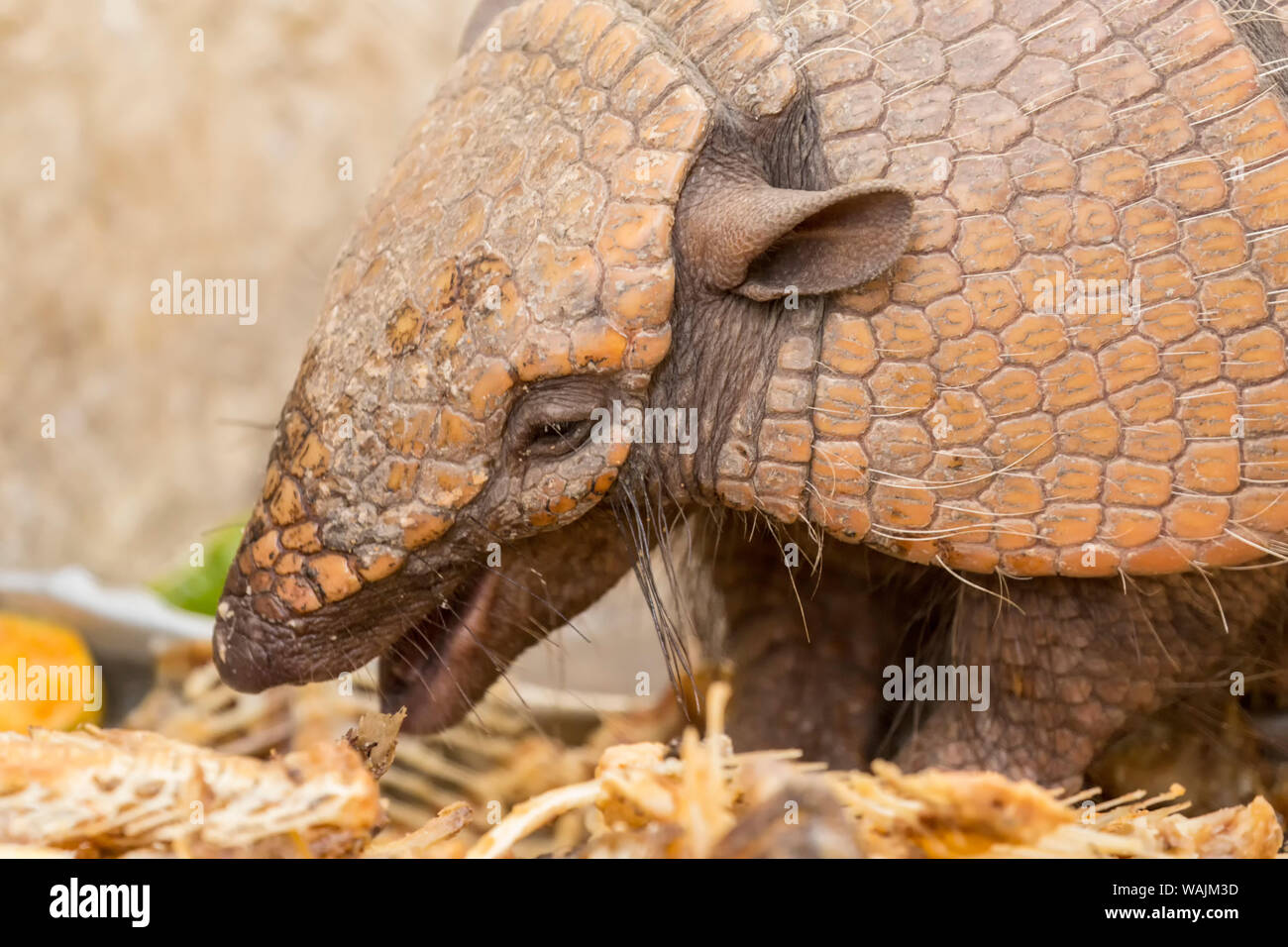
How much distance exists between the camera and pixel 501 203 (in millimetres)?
2051

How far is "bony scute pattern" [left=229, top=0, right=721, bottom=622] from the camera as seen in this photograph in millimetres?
1965

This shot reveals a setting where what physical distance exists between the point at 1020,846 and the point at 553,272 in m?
1.03

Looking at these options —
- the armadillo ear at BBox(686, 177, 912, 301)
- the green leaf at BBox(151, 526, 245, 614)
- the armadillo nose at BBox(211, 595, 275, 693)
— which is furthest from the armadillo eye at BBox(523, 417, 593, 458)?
the green leaf at BBox(151, 526, 245, 614)

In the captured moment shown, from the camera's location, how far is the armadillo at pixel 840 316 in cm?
196

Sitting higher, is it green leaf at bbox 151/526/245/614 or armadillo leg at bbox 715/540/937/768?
green leaf at bbox 151/526/245/614

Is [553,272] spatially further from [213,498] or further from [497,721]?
[213,498]

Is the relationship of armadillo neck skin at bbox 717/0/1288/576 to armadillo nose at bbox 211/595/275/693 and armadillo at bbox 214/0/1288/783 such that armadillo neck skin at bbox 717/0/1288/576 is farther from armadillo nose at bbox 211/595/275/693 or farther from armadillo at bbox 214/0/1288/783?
armadillo nose at bbox 211/595/275/693

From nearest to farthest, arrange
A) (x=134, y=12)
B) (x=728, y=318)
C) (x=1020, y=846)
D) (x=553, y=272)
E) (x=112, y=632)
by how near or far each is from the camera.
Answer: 1. (x=1020, y=846)
2. (x=553, y=272)
3. (x=728, y=318)
4. (x=112, y=632)
5. (x=134, y=12)

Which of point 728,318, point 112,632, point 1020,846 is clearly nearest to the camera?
point 1020,846

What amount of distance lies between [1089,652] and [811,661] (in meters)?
0.90

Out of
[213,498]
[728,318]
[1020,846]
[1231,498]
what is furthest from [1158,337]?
[213,498]

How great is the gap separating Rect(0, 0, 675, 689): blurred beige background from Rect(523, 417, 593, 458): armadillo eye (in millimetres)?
3336

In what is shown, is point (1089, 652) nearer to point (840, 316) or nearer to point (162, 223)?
point (840, 316)

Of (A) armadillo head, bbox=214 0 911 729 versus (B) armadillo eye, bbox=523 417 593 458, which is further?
(B) armadillo eye, bbox=523 417 593 458
